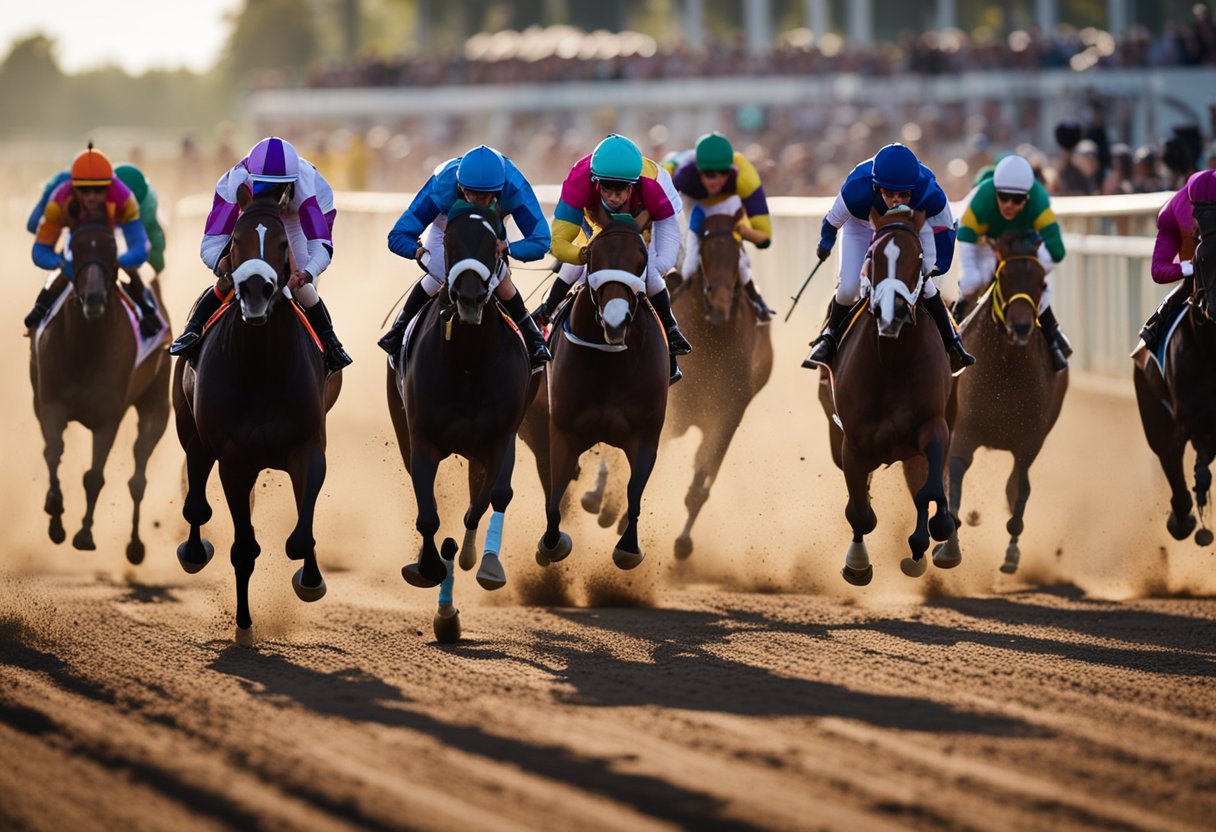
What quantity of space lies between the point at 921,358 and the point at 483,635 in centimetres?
218

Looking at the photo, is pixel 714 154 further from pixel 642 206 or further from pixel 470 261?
pixel 470 261

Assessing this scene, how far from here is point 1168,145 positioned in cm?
1359

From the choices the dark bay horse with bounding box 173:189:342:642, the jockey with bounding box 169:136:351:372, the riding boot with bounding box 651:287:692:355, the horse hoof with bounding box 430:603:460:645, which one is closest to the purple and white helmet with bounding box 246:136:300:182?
the jockey with bounding box 169:136:351:372

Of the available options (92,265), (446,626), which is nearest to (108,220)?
(92,265)

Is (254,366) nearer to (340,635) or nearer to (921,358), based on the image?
(340,635)

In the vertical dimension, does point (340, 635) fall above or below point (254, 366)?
below

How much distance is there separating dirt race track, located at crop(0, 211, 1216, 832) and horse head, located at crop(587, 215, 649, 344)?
134 centimetres

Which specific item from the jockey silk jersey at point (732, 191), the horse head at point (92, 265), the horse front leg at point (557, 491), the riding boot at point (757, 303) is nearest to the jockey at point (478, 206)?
the horse front leg at point (557, 491)

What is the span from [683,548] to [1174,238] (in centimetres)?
297

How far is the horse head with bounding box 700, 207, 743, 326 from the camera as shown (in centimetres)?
1108

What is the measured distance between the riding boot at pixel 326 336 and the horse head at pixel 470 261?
0.79 meters

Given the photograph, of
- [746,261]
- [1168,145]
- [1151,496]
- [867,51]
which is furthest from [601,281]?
[867,51]

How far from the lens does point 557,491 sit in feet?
29.3

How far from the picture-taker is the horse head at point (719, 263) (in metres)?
11.1
